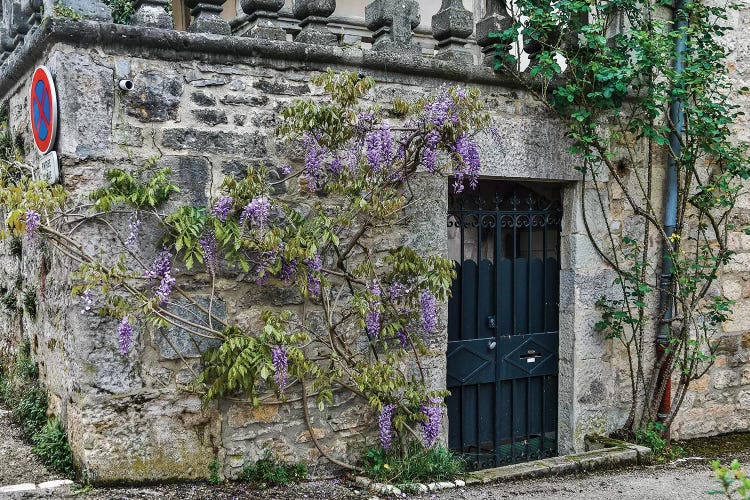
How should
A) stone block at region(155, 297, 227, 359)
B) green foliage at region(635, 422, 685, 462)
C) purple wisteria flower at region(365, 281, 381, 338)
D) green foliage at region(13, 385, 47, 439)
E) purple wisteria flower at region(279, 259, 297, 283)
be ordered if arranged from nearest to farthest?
1. stone block at region(155, 297, 227, 359)
2. purple wisteria flower at region(279, 259, 297, 283)
3. purple wisteria flower at region(365, 281, 381, 338)
4. green foliage at region(13, 385, 47, 439)
5. green foliage at region(635, 422, 685, 462)

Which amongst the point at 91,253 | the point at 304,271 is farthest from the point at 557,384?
the point at 91,253

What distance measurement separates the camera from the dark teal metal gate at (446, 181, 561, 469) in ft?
16.2

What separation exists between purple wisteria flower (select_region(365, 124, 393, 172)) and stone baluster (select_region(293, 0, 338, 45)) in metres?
0.61

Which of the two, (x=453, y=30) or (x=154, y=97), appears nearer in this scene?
(x=154, y=97)

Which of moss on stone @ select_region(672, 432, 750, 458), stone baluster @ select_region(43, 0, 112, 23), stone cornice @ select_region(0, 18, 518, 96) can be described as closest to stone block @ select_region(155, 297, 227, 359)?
stone cornice @ select_region(0, 18, 518, 96)

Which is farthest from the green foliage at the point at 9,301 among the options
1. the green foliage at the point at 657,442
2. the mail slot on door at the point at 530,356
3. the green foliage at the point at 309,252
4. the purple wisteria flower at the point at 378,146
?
the green foliage at the point at 657,442

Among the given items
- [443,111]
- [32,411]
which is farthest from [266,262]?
[32,411]

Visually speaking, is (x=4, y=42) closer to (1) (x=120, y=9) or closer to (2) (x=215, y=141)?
(1) (x=120, y=9)

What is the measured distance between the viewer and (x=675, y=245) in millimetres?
5262

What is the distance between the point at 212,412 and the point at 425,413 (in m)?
1.19

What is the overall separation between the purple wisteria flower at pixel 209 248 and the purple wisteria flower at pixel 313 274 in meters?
0.47

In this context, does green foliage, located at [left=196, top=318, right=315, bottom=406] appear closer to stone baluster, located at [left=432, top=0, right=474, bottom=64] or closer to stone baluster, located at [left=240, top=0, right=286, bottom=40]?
stone baluster, located at [left=240, top=0, right=286, bottom=40]

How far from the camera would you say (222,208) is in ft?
12.8

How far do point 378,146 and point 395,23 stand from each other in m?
0.87
